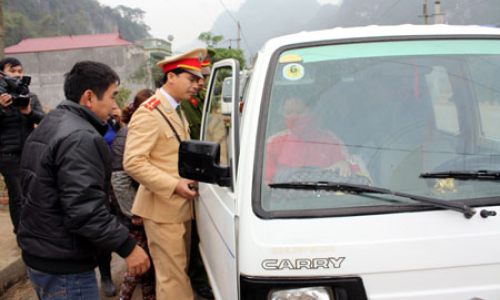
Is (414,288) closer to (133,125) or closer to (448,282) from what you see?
(448,282)

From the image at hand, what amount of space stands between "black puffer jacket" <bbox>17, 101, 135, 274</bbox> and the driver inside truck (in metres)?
0.87

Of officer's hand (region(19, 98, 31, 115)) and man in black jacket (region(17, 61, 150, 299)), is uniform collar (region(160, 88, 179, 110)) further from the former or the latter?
officer's hand (region(19, 98, 31, 115))

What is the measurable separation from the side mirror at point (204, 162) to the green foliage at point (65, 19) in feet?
225

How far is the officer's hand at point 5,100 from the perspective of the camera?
399 centimetres

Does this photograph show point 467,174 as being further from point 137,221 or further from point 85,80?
point 137,221

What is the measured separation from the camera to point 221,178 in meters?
1.90

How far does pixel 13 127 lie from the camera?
166 inches

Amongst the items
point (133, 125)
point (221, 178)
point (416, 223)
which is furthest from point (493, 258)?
point (133, 125)

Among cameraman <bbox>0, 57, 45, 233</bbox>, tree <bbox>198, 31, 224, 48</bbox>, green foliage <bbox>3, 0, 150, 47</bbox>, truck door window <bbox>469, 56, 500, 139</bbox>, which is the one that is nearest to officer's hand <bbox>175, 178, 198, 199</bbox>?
truck door window <bbox>469, 56, 500, 139</bbox>

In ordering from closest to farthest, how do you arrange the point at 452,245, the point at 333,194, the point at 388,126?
the point at 452,245, the point at 333,194, the point at 388,126

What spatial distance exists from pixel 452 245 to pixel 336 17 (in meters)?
111

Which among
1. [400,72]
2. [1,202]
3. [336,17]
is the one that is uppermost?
[336,17]

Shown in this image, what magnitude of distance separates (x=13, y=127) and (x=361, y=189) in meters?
3.97

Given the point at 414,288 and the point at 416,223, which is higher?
the point at 416,223
